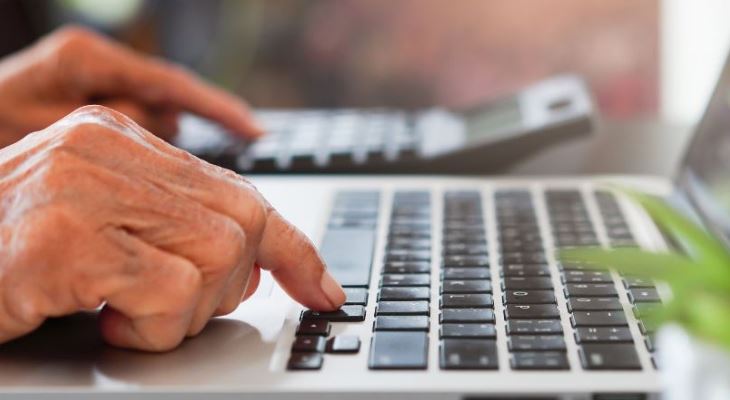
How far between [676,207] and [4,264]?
0.49 m

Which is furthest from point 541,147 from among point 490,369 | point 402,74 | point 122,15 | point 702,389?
point 122,15

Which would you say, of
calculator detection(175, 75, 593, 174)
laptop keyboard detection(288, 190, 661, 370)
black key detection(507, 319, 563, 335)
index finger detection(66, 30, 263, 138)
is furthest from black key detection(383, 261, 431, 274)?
index finger detection(66, 30, 263, 138)

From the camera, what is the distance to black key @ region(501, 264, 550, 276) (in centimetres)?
60

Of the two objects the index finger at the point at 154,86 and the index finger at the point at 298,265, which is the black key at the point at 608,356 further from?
the index finger at the point at 154,86

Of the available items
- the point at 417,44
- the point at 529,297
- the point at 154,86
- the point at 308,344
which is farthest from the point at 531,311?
the point at 417,44

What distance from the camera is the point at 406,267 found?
0.61 metres

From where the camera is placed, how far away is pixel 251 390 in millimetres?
459

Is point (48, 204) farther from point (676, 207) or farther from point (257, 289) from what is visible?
point (676, 207)

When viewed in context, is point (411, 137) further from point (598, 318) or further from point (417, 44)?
point (417, 44)

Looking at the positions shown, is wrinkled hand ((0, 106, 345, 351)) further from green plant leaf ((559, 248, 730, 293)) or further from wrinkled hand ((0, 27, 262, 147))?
wrinkled hand ((0, 27, 262, 147))

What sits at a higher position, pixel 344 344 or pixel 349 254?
pixel 349 254

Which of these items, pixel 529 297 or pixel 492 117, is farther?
pixel 492 117

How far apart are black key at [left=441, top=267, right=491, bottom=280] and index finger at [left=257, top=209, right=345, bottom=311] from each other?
3.1 inches

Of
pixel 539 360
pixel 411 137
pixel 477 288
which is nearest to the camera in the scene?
pixel 539 360
